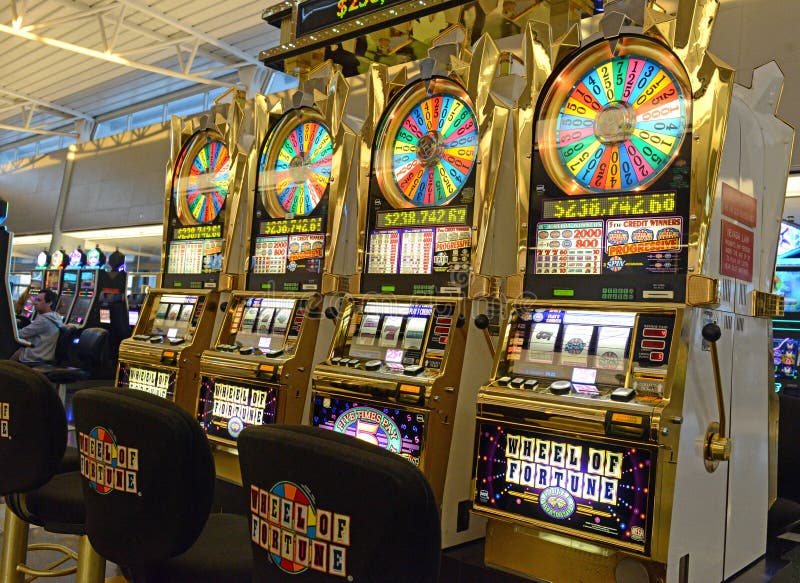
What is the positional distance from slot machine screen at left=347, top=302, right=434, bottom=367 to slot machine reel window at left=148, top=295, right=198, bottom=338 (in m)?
1.50

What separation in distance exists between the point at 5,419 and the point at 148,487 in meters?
0.80

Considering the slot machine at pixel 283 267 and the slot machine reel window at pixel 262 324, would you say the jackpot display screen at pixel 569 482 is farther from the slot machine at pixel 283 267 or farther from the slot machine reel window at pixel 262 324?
the slot machine reel window at pixel 262 324

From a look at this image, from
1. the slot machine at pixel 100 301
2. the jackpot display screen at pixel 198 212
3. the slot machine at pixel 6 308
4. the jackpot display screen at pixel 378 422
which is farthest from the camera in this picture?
the slot machine at pixel 100 301

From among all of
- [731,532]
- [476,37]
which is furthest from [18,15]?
[731,532]

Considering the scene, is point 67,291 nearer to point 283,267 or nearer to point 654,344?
point 283,267

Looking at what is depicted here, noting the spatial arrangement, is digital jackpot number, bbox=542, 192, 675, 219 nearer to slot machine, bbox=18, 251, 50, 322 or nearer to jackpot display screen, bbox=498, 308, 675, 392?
jackpot display screen, bbox=498, 308, 675, 392

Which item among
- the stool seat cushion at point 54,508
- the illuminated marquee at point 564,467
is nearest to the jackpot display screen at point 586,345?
the illuminated marquee at point 564,467

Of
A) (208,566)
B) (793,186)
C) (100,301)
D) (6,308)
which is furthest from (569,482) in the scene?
(100,301)

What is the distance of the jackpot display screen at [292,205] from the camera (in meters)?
3.87

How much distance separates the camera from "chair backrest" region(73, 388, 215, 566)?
5.23 feet

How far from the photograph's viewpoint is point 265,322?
3947 millimetres

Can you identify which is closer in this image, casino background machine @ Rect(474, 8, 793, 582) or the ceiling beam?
casino background machine @ Rect(474, 8, 793, 582)

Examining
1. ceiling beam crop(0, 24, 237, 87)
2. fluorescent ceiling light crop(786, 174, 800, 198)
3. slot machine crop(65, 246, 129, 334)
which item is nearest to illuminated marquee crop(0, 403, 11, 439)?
fluorescent ceiling light crop(786, 174, 800, 198)

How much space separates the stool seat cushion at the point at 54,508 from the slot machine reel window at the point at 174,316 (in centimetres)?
212
